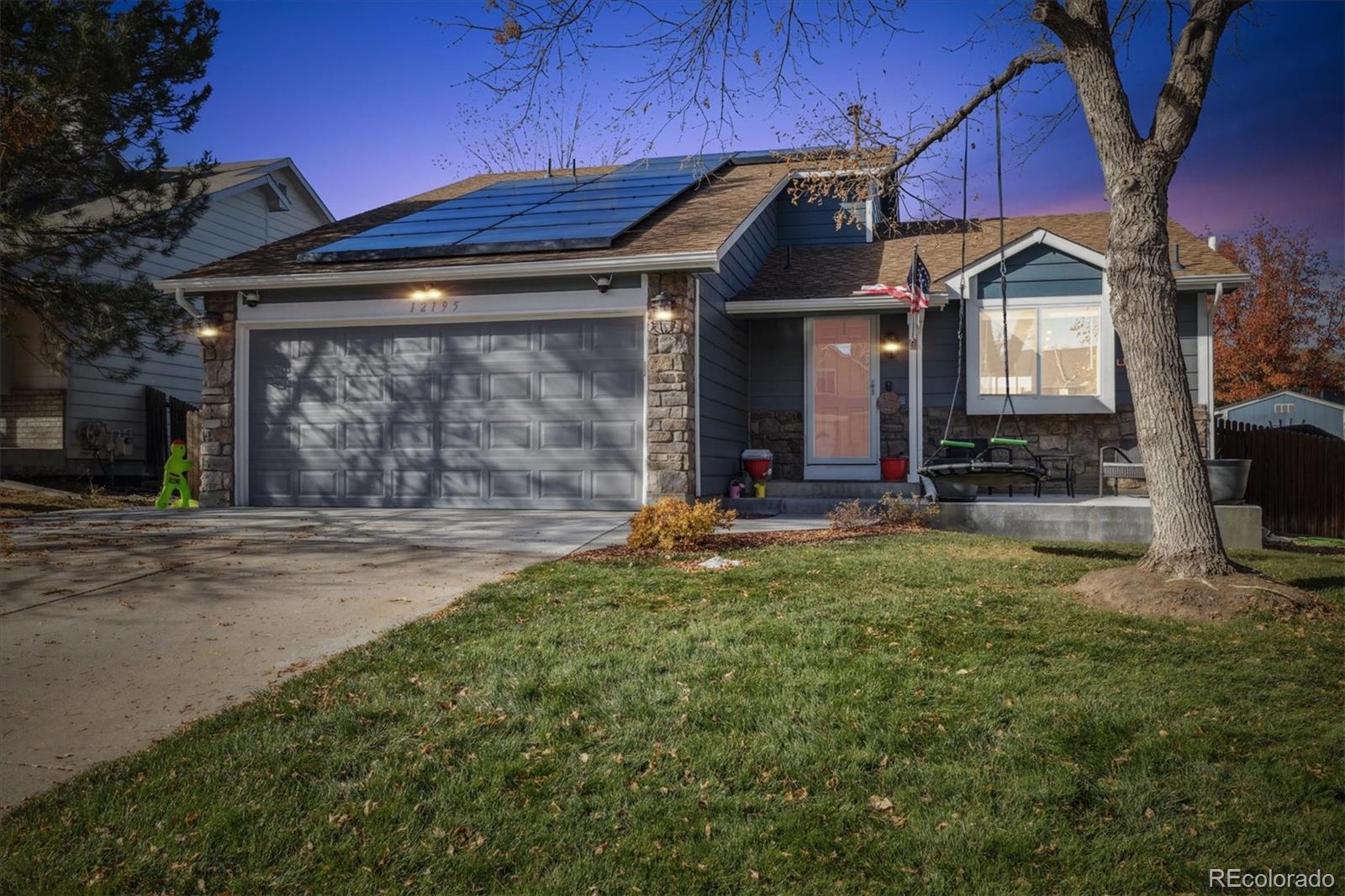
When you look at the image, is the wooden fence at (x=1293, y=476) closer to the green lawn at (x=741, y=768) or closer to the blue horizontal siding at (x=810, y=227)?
the blue horizontal siding at (x=810, y=227)

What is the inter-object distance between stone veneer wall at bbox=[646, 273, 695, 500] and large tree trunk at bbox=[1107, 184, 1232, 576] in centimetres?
494

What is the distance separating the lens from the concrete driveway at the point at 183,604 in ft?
11.3

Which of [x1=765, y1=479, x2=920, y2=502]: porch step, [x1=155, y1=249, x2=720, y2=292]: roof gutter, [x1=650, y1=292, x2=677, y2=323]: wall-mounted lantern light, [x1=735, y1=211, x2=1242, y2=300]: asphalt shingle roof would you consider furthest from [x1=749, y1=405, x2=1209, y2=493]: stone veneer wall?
[x1=155, y1=249, x2=720, y2=292]: roof gutter

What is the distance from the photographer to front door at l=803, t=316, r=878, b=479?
1191cm

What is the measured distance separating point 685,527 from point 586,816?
4118 mm

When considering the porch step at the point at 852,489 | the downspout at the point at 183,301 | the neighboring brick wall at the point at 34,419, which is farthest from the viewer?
the neighboring brick wall at the point at 34,419

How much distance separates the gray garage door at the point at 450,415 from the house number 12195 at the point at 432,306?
0.65ft

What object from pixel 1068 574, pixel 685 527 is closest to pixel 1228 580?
pixel 1068 574

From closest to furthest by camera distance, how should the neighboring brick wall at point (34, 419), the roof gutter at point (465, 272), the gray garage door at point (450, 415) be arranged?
1. the roof gutter at point (465, 272)
2. the gray garage door at point (450, 415)
3. the neighboring brick wall at point (34, 419)

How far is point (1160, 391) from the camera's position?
5.36m

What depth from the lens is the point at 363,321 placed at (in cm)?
1074

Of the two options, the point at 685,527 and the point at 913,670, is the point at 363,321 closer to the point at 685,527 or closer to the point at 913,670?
the point at 685,527

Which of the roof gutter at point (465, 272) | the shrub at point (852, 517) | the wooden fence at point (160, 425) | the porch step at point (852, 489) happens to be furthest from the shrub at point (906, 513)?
the wooden fence at point (160, 425)

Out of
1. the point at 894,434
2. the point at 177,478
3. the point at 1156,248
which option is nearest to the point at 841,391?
the point at 894,434
